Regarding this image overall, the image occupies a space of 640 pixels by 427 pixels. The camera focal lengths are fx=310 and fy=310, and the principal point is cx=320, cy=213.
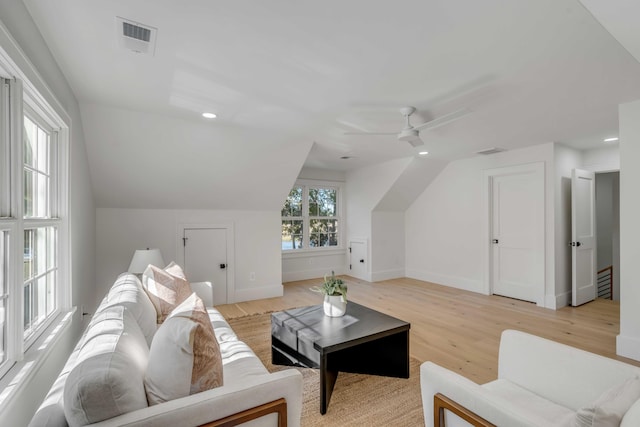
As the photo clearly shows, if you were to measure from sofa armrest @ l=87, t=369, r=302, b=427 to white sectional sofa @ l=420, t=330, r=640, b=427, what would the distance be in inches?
24.0

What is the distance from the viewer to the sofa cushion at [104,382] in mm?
982

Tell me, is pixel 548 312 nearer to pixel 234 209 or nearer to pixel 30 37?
pixel 234 209

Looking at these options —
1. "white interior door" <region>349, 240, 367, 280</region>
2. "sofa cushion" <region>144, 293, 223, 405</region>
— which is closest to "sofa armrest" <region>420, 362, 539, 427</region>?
"sofa cushion" <region>144, 293, 223, 405</region>

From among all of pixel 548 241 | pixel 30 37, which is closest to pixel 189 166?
pixel 30 37

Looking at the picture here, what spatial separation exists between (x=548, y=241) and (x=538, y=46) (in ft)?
10.8

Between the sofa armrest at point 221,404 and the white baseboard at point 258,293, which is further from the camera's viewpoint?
the white baseboard at point 258,293

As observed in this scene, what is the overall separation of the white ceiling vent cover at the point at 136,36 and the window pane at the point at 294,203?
13.8ft

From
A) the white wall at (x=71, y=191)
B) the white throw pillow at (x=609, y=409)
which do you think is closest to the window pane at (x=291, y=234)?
the white wall at (x=71, y=191)

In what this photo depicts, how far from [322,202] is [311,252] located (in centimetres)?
106

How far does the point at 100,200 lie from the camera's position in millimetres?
3789

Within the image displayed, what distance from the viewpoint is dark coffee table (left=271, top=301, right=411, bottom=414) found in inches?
82.0

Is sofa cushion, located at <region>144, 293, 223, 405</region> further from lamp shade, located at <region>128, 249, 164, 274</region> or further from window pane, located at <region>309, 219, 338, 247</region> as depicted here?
window pane, located at <region>309, 219, 338, 247</region>

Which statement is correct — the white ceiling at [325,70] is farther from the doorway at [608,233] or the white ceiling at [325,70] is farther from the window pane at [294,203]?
the doorway at [608,233]

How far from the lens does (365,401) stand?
214 centimetres
